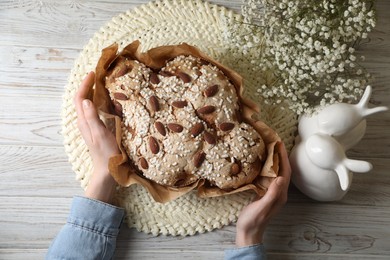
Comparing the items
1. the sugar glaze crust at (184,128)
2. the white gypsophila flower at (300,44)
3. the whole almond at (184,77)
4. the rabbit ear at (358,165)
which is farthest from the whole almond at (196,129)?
the rabbit ear at (358,165)

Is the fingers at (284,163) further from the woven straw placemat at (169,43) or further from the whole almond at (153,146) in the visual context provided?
the whole almond at (153,146)

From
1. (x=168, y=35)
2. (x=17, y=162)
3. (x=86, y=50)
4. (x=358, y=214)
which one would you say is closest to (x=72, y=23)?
(x=86, y=50)

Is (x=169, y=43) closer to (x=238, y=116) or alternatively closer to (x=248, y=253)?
(x=238, y=116)

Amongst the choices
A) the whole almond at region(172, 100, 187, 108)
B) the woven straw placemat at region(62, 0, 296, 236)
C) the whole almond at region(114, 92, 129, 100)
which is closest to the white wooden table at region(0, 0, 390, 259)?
the woven straw placemat at region(62, 0, 296, 236)

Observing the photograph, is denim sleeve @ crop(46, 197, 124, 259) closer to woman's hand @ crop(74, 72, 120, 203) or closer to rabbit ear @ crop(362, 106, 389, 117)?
woman's hand @ crop(74, 72, 120, 203)

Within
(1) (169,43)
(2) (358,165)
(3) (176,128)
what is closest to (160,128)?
(3) (176,128)

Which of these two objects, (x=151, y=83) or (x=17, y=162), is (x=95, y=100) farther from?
(x=17, y=162)

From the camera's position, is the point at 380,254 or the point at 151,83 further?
the point at 380,254
